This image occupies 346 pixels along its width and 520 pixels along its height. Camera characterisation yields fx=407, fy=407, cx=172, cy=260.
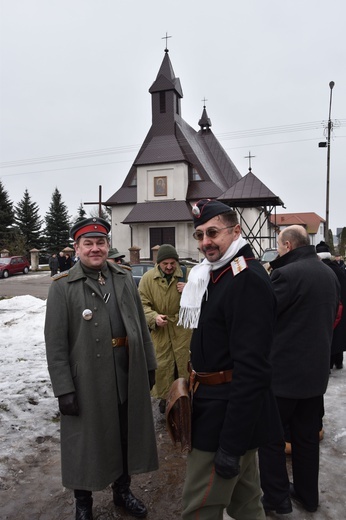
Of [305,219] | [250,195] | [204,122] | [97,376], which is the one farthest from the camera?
[305,219]

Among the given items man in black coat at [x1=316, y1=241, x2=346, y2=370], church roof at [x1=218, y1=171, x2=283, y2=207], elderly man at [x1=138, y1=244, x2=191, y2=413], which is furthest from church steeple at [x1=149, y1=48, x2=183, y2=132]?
elderly man at [x1=138, y1=244, x2=191, y2=413]

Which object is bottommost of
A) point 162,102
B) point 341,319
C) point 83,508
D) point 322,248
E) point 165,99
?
point 83,508

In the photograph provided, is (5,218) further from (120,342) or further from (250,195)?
(120,342)

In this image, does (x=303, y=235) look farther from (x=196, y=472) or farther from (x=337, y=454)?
(x=337, y=454)

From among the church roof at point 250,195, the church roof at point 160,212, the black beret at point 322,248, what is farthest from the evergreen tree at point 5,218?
the black beret at point 322,248

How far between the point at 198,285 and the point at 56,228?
4869 centimetres

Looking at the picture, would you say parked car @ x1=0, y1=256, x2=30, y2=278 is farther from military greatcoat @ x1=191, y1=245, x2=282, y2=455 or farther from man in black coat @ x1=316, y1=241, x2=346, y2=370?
military greatcoat @ x1=191, y1=245, x2=282, y2=455

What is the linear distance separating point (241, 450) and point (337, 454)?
8.46 ft

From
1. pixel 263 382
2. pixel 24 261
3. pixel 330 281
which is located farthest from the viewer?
pixel 24 261

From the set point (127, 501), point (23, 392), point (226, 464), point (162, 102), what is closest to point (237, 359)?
point (226, 464)

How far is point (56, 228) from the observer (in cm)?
4872

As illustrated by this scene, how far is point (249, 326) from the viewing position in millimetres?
1970

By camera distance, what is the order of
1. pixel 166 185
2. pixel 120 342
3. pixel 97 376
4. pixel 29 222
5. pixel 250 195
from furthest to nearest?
pixel 29 222
pixel 166 185
pixel 250 195
pixel 120 342
pixel 97 376

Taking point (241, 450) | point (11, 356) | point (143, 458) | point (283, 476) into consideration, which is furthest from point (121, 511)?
point (11, 356)
